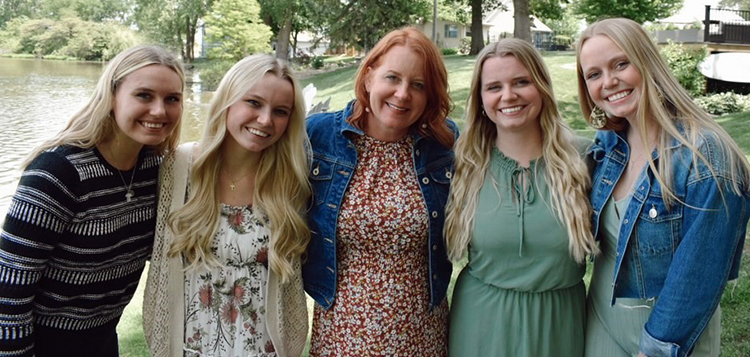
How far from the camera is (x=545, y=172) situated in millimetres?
2982

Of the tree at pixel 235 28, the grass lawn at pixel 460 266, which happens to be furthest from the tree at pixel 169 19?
the grass lawn at pixel 460 266

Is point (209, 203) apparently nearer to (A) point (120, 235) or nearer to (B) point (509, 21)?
(A) point (120, 235)

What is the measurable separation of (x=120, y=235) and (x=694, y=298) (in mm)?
2536

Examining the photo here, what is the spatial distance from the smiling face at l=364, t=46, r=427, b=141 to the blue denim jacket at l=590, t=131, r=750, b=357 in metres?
1.17

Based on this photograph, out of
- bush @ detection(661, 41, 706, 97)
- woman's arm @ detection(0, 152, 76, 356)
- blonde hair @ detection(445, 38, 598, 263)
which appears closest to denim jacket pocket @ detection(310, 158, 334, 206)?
blonde hair @ detection(445, 38, 598, 263)

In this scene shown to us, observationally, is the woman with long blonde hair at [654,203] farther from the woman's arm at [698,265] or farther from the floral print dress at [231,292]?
the floral print dress at [231,292]

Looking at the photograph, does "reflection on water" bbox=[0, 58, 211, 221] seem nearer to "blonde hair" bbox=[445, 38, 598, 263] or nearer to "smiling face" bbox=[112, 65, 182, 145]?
"smiling face" bbox=[112, 65, 182, 145]

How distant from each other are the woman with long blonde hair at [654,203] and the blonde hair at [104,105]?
2068mm

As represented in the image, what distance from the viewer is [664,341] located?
2.41m

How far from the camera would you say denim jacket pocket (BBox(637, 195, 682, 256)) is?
2.43 m

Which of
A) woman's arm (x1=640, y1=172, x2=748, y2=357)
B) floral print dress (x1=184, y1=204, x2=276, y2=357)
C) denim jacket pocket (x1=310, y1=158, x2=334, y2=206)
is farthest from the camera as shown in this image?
denim jacket pocket (x1=310, y1=158, x2=334, y2=206)

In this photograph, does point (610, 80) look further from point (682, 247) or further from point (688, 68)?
point (688, 68)

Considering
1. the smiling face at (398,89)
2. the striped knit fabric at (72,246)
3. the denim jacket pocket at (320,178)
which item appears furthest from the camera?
the denim jacket pocket at (320,178)

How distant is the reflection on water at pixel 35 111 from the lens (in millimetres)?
15469
